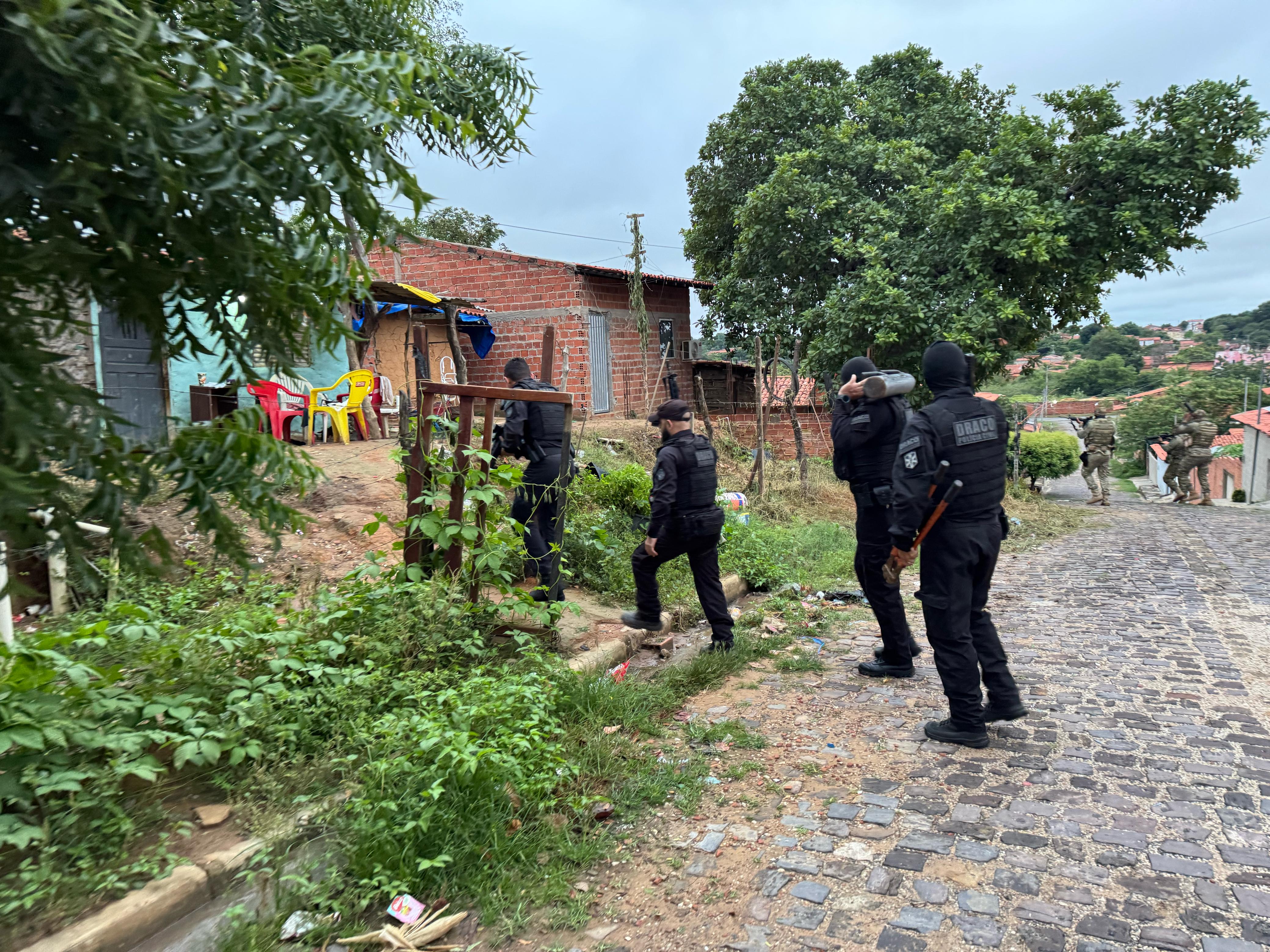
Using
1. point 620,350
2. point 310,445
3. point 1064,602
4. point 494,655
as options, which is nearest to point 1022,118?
point 620,350

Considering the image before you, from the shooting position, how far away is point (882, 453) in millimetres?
5293

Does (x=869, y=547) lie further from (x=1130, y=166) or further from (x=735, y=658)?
(x=1130, y=166)

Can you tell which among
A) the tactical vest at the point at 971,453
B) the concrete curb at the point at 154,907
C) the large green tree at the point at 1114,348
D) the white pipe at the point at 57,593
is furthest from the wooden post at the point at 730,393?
the large green tree at the point at 1114,348

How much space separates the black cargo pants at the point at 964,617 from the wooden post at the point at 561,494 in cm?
231

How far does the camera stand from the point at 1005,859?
308 centimetres

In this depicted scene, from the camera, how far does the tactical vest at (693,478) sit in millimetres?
5398

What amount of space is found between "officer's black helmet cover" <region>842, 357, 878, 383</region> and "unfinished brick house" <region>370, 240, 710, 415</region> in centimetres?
1023

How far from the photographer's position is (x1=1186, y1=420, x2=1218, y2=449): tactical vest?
16.3 m

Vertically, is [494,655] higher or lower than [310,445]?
lower

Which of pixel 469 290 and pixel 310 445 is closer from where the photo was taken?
pixel 310 445

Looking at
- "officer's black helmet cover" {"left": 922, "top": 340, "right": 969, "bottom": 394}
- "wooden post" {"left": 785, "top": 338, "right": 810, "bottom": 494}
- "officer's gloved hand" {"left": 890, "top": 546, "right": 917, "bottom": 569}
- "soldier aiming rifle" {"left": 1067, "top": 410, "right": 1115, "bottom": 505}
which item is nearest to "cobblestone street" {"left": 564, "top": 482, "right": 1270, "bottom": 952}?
"officer's gloved hand" {"left": 890, "top": 546, "right": 917, "bottom": 569}

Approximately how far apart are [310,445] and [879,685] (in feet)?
26.2

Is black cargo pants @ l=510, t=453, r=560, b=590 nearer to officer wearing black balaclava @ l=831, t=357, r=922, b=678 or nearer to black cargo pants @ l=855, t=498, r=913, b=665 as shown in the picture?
officer wearing black balaclava @ l=831, t=357, r=922, b=678

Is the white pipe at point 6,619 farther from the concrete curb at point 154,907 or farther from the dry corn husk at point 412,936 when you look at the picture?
the dry corn husk at point 412,936
